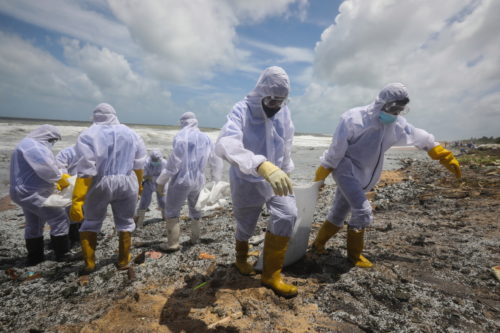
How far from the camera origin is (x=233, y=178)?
9.18 ft

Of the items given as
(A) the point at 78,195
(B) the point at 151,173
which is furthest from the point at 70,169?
(A) the point at 78,195

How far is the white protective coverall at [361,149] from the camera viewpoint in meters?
3.09

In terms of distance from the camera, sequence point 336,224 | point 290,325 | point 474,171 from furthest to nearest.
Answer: point 474,171, point 336,224, point 290,325

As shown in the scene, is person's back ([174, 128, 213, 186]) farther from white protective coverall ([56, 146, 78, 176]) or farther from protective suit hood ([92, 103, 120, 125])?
white protective coverall ([56, 146, 78, 176])

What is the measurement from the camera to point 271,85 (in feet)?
8.24

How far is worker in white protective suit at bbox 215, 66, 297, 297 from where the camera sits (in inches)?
98.2

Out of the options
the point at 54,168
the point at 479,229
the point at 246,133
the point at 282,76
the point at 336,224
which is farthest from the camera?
the point at 479,229

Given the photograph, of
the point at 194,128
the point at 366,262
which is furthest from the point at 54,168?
the point at 366,262

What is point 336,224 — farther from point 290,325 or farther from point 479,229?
point 479,229

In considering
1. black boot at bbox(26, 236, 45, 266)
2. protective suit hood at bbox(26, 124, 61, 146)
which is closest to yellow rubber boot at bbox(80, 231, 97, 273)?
black boot at bbox(26, 236, 45, 266)

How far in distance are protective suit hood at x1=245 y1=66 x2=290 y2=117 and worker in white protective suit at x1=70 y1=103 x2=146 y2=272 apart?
6.20 ft

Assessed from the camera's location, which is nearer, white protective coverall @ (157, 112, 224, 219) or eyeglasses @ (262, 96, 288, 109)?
eyeglasses @ (262, 96, 288, 109)

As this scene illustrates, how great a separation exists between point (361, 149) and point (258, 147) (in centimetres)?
129

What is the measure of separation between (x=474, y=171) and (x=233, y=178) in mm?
9986
